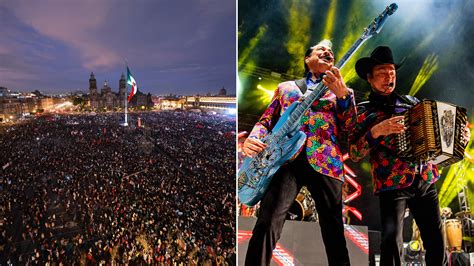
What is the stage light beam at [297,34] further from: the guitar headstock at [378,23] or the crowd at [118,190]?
the guitar headstock at [378,23]

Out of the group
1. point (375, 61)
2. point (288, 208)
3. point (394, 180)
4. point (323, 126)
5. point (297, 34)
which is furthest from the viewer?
point (297, 34)

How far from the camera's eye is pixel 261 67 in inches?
175

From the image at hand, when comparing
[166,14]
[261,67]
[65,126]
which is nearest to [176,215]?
[65,126]

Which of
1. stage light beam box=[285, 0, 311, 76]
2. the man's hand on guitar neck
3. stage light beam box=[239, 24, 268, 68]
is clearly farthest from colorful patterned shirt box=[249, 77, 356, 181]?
stage light beam box=[239, 24, 268, 68]

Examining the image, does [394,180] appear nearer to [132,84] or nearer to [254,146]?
[254,146]

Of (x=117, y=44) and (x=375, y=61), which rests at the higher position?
(x=117, y=44)

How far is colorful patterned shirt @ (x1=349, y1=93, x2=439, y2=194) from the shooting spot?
127 inches

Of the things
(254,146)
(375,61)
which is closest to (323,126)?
(254,146)

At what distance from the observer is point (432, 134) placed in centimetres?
306

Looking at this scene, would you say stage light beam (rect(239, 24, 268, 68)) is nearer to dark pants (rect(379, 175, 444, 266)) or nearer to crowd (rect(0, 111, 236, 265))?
crowd (rect(0, 111, 236, 265))

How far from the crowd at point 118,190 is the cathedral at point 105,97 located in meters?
0.10

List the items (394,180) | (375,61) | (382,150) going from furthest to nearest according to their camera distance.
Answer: (375,61) → (382,150) → (394,180)

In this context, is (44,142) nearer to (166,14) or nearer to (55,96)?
(55,96)

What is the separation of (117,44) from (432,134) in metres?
3.02
